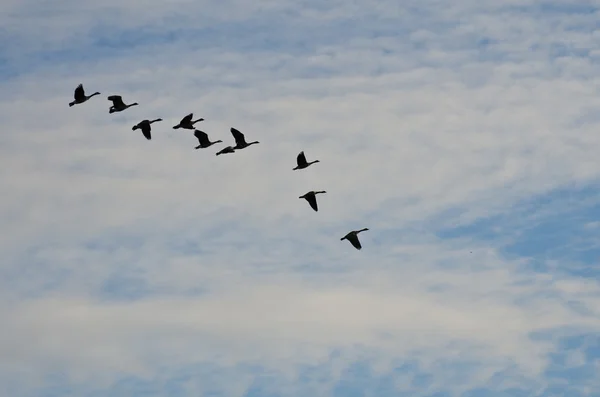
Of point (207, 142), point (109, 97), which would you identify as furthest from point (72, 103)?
point (207, 142)

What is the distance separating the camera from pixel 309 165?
374 feet

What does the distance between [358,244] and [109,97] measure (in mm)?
21134

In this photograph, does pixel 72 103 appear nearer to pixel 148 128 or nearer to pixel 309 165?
pixel 148 128

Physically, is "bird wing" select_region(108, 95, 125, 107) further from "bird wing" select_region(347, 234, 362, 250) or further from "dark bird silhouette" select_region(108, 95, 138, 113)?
"bird wing" select_region(347, 234, 362, 250)

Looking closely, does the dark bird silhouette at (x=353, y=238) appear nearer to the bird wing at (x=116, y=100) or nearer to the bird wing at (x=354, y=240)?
the bird wing at (x=354, y=240)

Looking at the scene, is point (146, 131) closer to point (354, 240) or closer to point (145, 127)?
point (145, 127)

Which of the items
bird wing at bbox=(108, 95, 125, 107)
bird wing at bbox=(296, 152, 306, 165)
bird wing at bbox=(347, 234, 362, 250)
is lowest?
bird wing at bbox=(347, 234, 362, 250)

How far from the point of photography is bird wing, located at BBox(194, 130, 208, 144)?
115438 mm

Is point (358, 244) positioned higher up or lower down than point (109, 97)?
lower down

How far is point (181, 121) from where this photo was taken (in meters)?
113

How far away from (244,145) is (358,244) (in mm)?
11269

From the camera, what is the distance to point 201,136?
380 ft

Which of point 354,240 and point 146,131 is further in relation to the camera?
point 146,131

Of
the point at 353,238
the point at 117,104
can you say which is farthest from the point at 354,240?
the point at 117,104
